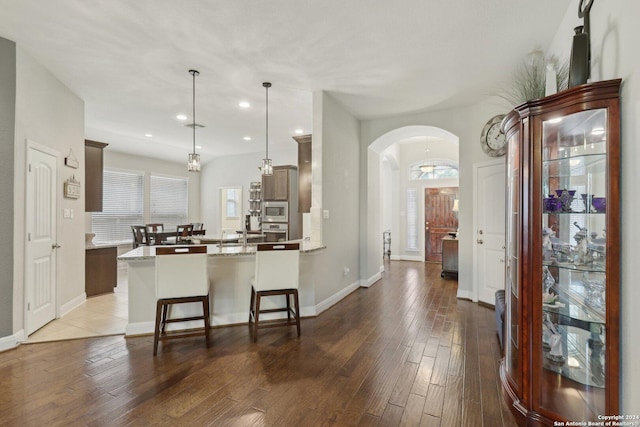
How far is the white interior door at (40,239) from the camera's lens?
126 inches

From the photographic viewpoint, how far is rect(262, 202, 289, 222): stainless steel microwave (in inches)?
271

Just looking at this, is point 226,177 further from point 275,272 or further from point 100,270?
point 275,272

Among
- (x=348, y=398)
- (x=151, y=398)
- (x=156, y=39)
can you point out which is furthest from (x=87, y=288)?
(x=348, y=398)

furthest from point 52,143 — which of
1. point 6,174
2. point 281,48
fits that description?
point 281,48

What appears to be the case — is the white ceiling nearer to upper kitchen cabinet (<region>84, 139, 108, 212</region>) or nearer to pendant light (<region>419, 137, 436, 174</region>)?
upper kitchen cabinet (<region>84, 139, 108, 212</region>)

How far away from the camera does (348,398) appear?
2.14 meters

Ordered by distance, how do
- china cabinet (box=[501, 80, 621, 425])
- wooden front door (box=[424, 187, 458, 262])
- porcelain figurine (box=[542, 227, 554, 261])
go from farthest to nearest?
wooden front door (box=[424, 187, 458, 262]), porcelain figurine (box=[542, 227, 554, 261]), china cabinet (box=[501, 80, 621, 425])

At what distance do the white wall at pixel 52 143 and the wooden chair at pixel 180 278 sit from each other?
1494 mm

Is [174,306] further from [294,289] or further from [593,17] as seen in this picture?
[593,17]

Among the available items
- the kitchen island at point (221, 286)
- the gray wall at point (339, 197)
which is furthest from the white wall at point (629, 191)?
the gray wall at point (339, 197)

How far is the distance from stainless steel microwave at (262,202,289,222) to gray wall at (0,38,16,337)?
4.49m

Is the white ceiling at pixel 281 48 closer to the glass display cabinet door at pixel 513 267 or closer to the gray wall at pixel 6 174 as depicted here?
the gray wall at pixel 6 174

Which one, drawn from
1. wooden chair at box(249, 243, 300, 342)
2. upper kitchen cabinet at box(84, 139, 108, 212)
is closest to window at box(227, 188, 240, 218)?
upper kitchen cabinet at box(84, 139, 108, 212)

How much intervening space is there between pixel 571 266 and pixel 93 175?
20.0ft
